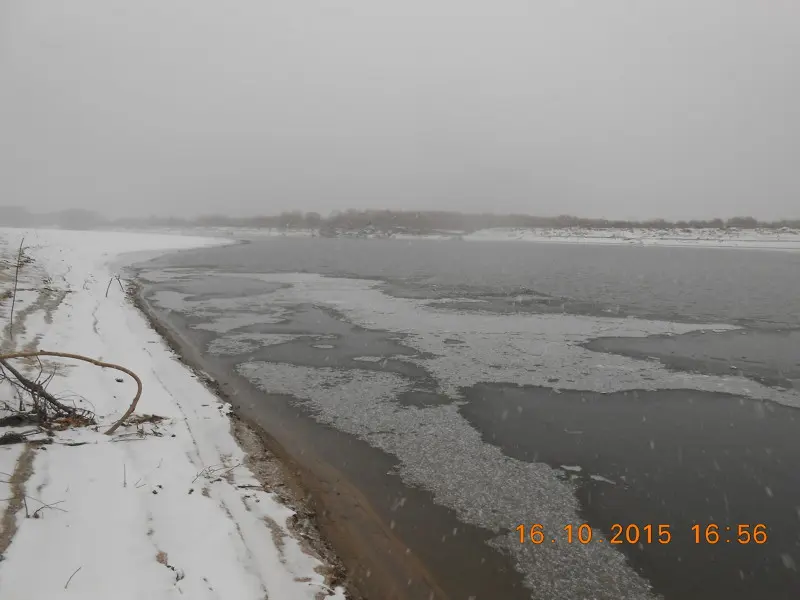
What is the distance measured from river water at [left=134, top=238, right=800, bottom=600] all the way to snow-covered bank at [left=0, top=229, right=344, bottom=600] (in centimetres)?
102

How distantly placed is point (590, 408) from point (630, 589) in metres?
4.67

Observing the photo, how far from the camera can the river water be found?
5.07 metres

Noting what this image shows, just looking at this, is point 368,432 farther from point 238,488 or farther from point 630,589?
point 630,589

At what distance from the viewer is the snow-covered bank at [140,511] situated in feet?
11.9

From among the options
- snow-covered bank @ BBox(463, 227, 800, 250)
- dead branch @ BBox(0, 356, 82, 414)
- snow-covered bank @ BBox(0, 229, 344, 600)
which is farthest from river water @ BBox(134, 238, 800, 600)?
snow-covered bank @ BBox(463, 227, 800, 250)

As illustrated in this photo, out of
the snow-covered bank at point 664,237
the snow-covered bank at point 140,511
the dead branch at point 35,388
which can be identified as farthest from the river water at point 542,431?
the snow-covered bank at point 664,237

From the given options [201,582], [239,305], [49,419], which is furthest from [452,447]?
[239,305]

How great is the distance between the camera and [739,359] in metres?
12.3

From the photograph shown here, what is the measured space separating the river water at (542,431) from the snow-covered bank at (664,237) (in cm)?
6672

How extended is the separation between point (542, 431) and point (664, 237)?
91485mm

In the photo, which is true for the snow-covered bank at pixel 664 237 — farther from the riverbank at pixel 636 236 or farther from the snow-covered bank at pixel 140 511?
the snow-covered bank at pixel 140 511

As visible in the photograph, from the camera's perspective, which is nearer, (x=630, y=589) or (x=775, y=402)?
(x=630, y=589)

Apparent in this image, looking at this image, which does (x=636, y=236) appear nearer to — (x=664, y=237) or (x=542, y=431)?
(x=664, y=237)

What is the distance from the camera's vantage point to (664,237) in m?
85.0
